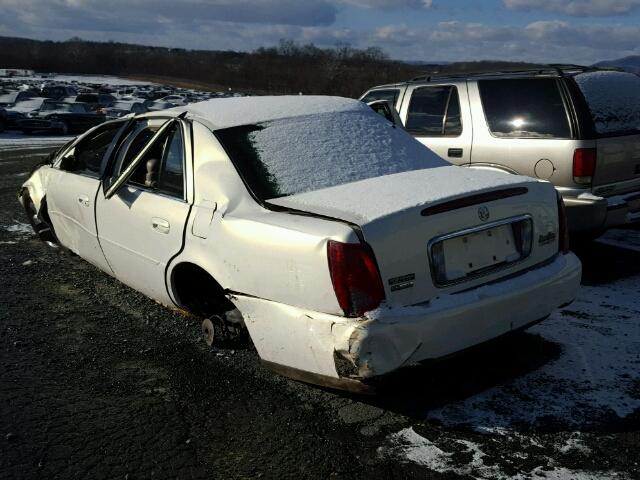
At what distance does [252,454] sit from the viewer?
284 cm

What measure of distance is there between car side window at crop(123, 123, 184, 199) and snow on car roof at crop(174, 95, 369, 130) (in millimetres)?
233

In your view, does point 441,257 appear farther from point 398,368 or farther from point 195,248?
point 195,248

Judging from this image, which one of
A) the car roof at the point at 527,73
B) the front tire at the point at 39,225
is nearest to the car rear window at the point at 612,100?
the car roof at the point at 527,73

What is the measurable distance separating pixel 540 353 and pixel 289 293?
5.67 feet

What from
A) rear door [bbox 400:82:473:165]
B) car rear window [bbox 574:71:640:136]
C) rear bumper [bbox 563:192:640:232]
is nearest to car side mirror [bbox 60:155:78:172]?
rear door [bbox 400:82:473:165]

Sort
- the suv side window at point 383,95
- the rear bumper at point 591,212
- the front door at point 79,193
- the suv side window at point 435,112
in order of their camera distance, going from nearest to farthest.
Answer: the front door at point 79,193, the rear bumper at point 591,212, the suv side window at point 435,112, the suv side window at point 383,95

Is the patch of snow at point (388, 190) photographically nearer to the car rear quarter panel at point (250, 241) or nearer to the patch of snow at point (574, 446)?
the car rear quarter panel at point (250, 241)

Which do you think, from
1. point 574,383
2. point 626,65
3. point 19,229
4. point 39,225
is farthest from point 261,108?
point 626,65

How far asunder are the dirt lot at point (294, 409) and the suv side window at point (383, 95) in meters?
3.75

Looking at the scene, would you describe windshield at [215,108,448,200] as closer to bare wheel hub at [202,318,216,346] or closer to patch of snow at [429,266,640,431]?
bare wheel hub at [202,318,216,346]

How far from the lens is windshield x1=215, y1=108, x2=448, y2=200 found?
3.54 metres

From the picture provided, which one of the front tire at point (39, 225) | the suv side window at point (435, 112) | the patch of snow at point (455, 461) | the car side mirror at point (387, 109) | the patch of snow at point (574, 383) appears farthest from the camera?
the suv side window at point (435, 112)

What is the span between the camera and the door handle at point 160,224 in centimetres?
375

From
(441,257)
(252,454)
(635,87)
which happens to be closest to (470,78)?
(635,87)
